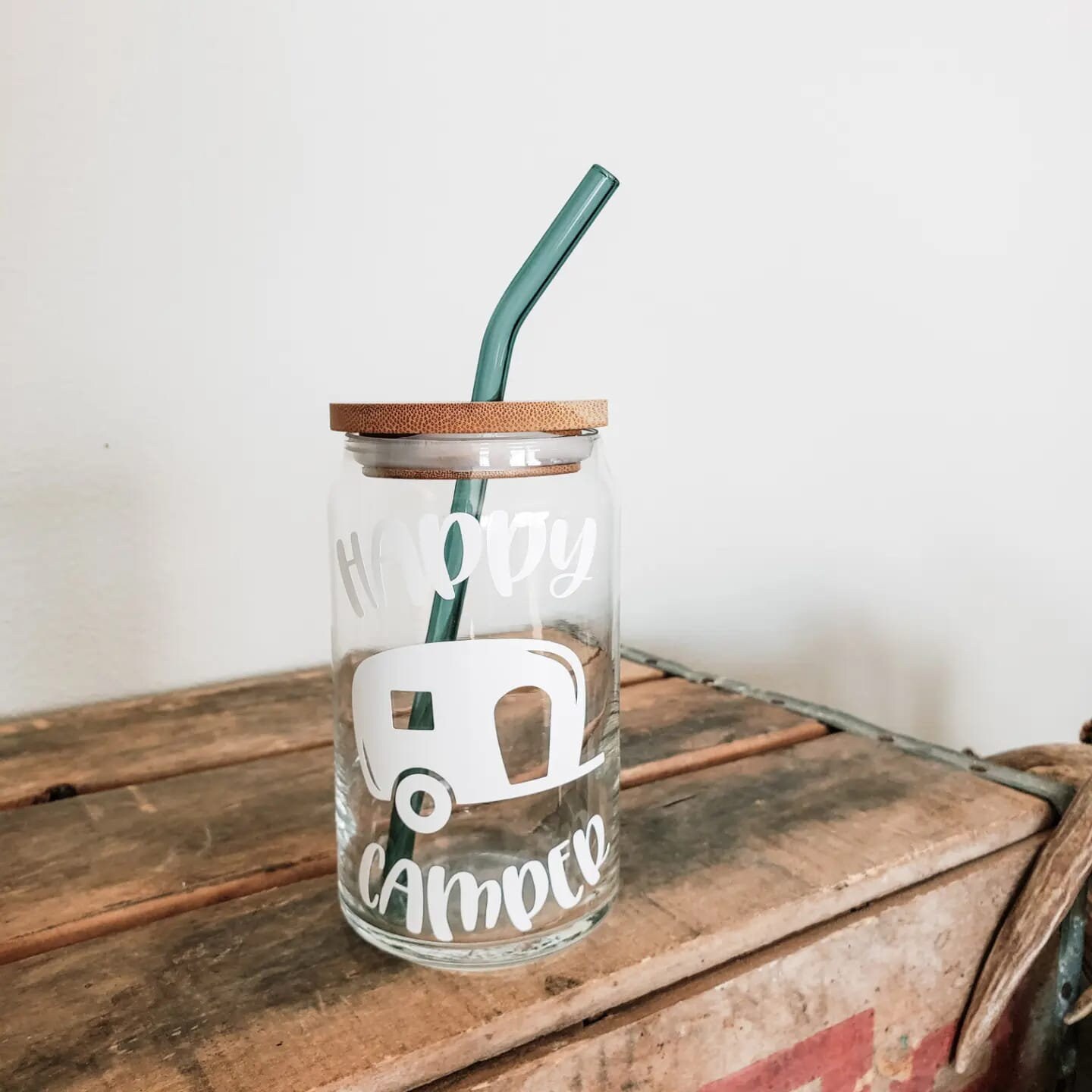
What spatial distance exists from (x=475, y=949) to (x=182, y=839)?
0.21 meters

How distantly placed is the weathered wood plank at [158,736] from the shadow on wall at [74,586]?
0.03 meters

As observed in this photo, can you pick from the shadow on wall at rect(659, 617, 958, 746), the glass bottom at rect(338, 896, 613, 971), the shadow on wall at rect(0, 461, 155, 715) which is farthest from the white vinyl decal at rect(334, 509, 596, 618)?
the shadow on wall at rect(659, 617, 958, 746)

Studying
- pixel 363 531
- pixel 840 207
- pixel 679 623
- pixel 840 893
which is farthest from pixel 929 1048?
pixel 840 207

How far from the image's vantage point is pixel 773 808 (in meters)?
0.56

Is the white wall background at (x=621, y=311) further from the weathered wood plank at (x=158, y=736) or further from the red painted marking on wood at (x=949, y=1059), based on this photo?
the red painted marking on wood at (x=949, y=1059)

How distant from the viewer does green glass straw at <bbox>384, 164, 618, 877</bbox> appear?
39 centimetres

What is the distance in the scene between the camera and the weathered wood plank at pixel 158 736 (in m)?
0.62

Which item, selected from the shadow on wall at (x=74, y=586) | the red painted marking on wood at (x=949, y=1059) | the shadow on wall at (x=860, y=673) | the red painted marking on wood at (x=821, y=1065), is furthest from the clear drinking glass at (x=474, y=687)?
the shadow on wall at (x=860, y=673)

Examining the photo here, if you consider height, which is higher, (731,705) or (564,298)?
(564,298)

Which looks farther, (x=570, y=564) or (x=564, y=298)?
(x=564, y=298)

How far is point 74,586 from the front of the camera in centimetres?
77

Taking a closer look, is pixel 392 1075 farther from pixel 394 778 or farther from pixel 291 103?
pixel 291 103

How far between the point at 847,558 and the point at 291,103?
2.58 feet

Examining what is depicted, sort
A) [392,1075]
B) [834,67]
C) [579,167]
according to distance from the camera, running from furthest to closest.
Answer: [834,67], [579,167], [392,1075]
